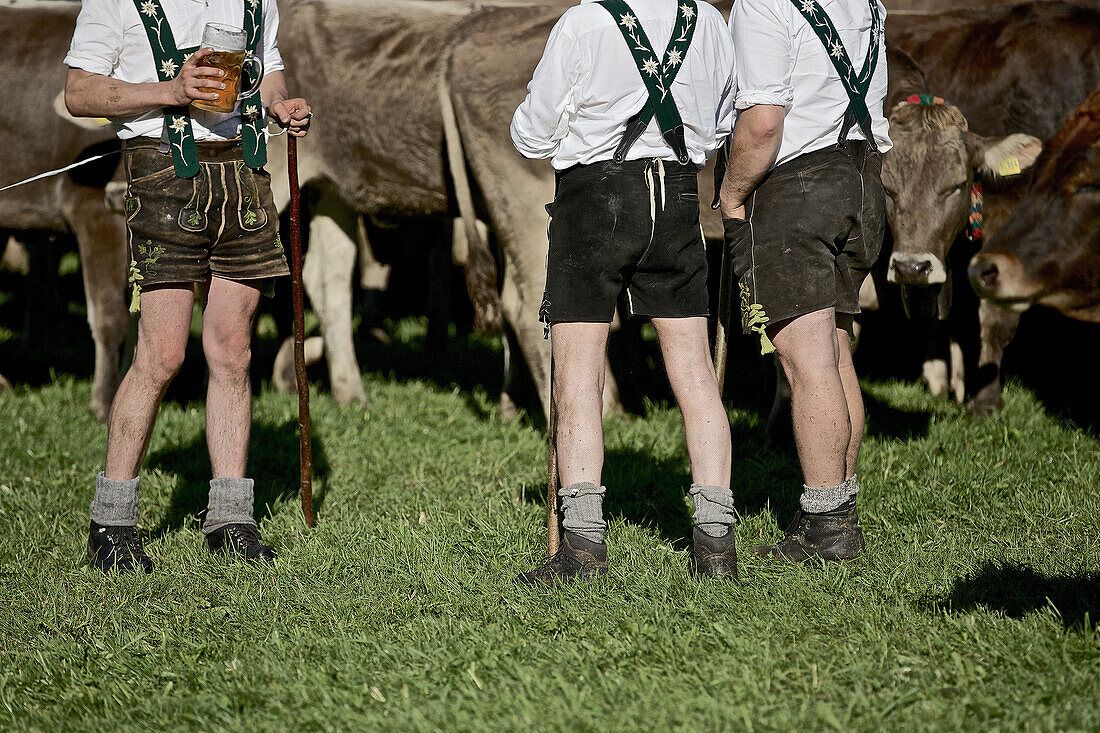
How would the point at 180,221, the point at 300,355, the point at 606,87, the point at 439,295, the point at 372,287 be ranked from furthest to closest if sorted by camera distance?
1. the point at 372,287
2. the point at 439,295
3. the point at 300,355
4. the point at 180,221
5. the point at 606,87

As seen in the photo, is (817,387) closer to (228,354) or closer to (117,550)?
(228,354)

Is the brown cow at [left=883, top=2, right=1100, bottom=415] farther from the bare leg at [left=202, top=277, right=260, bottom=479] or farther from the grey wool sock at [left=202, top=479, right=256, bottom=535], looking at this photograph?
the grey wool sock at [left=202, top=479, right=256, bottom=535]

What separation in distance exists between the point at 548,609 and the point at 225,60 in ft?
6.62

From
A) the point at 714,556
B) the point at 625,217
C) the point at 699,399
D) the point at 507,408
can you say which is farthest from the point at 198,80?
the point at 507,408

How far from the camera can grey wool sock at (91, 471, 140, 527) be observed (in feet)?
13.2

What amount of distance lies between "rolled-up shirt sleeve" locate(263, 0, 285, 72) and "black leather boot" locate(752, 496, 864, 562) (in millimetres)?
2583

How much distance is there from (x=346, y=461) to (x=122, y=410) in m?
1.70

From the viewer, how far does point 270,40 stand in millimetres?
4273

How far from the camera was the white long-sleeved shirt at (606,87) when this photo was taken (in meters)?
3.42

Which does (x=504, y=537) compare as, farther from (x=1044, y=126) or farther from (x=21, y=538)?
(x=1044, y=126)

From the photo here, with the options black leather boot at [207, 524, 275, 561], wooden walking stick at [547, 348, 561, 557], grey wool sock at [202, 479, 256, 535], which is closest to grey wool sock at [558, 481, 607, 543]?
wooden walking stick at [547, 348, 561, 557]

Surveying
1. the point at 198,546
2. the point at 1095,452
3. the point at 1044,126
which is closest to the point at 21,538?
the point at 198,546

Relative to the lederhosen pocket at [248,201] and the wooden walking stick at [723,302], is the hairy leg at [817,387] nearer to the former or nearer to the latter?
the wooden walking stick at [723,302]

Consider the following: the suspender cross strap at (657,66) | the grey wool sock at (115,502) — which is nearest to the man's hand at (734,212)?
the suspender cross strap at (657,66)
